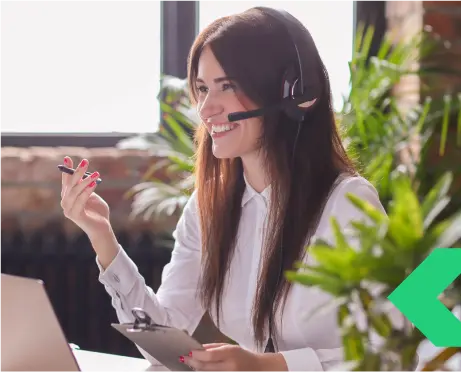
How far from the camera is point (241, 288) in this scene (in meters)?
1.52

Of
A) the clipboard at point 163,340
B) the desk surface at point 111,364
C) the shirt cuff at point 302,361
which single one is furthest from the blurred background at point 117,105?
the clipboard at point 163,340

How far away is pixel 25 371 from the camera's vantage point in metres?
1.01

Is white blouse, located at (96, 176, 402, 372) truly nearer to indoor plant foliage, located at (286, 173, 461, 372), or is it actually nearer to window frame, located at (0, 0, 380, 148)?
indoor plant foliage, located at (286, 173, 461, 372)

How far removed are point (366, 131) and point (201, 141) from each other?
0.59 m

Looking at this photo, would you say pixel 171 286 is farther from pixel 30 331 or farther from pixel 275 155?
pixel 30 331

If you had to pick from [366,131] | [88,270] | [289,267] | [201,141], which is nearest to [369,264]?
[289,267]

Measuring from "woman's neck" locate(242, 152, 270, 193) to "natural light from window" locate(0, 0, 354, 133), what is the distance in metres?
1.18

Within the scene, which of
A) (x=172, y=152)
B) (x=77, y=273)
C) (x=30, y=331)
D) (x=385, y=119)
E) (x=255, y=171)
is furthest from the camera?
(x=77, y=273)

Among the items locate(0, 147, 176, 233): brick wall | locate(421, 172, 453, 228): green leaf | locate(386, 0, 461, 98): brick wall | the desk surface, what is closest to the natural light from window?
locate(0, 147, 176, 233): brick wall

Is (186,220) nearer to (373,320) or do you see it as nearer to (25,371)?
(25,371)

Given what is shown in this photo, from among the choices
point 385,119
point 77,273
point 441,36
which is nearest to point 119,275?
point 385,119

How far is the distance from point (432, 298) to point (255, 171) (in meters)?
1.08

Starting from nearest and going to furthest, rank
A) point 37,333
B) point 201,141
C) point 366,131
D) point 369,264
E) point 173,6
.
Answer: point 369,264 → point 37,333 → point 201,141 → point 366,131 → point 173,6

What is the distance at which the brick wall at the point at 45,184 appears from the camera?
8.38ft
